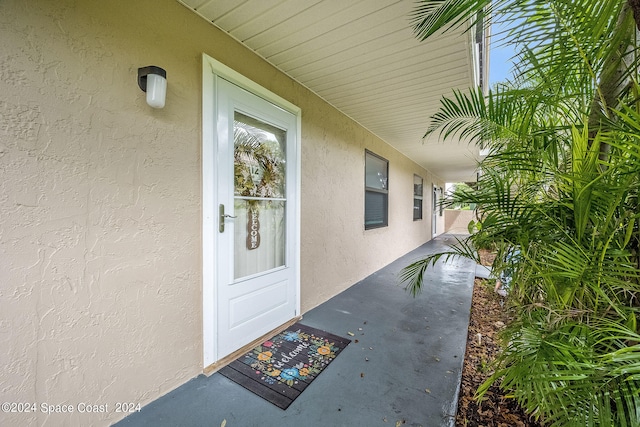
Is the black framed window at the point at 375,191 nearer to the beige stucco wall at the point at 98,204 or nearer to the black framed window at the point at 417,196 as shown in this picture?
the black framed window at the point at 417,196

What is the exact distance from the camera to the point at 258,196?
2.22 meters

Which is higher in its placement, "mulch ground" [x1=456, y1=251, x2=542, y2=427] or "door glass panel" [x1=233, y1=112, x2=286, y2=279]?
"door glass panel" [x1=233, y1=112, x2=286, y2=279]

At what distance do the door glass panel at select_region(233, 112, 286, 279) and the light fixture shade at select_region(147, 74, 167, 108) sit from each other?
0.58 m

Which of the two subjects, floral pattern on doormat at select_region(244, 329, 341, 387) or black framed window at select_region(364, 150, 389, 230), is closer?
floral pattern on doormat at select_region(244, 329, 341, 387)

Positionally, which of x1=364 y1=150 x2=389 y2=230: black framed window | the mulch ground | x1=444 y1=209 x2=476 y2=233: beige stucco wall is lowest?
the mulch ground

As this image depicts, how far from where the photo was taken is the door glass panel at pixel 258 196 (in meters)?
2.05

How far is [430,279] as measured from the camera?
4.30 metres

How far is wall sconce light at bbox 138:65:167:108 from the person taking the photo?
1421 mm

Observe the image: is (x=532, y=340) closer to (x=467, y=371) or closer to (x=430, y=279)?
(x=467, y=371)

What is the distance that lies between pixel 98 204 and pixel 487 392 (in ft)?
8.43

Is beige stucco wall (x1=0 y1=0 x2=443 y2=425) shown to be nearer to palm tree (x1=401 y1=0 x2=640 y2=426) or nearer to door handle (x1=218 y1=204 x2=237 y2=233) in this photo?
door handle (x1=218 y1=204 x2=237 y2=233)

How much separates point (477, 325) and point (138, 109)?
3500 millimetres

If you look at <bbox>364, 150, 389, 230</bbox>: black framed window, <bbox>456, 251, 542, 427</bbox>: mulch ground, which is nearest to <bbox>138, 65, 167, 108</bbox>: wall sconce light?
<bbox>456, 251, 542, 427</bbox>: mulch ground

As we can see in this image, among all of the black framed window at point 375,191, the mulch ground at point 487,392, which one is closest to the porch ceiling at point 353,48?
the black framed window at point 375,191
